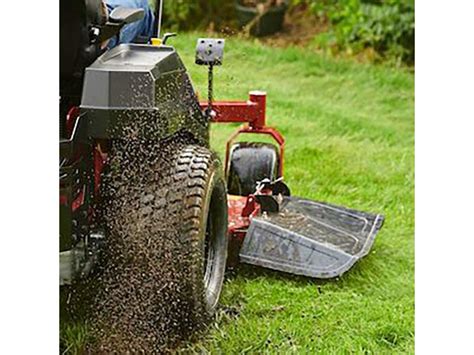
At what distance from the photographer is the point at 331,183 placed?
4469 millimetres

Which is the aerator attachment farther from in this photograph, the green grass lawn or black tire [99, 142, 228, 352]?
black tire [99, 142, 228, 352]

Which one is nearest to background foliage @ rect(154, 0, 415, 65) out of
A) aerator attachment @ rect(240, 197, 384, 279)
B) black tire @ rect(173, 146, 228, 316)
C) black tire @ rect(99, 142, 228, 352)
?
aerator attachment @ rect(240, 197, 384, 279)

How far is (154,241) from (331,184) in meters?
2.05

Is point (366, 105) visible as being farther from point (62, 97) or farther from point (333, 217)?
point (62, 97)

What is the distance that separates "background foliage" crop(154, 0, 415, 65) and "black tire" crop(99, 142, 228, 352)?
14.7 ft

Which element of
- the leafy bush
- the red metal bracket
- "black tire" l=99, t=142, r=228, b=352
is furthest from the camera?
the leafy bush

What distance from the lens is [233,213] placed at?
3.44 m

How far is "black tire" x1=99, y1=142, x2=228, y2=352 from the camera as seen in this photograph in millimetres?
2492

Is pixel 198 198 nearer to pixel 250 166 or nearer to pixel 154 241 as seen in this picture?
pixel 154 241

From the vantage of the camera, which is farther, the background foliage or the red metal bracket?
the background foliage

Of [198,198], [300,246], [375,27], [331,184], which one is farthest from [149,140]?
[375,27]
